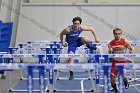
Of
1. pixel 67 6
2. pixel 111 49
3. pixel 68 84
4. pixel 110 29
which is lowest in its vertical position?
pixel 68 84

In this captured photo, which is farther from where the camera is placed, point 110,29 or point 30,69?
point 110,29

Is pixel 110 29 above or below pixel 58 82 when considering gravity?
above

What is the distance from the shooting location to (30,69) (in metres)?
4.41

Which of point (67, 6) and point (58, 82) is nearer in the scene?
point (58, 82)

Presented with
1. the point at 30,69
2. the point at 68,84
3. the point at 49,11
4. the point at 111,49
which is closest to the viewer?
the point at 30,69

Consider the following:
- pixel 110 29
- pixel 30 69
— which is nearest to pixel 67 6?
pixel 110 29

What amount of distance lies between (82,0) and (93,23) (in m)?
1.53

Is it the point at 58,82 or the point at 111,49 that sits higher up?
the point at 111,49

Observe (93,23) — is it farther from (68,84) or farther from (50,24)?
Answer: (68,84)

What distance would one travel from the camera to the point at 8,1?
1623cm

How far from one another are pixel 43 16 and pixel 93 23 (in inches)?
88.8

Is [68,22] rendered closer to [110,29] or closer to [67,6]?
[67,6]

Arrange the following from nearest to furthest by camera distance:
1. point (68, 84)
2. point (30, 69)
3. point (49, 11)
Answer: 1. point (30, 69)
2. point (68, 84)
3. point (49, 11)

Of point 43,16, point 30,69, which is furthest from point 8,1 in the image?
point 30,69
